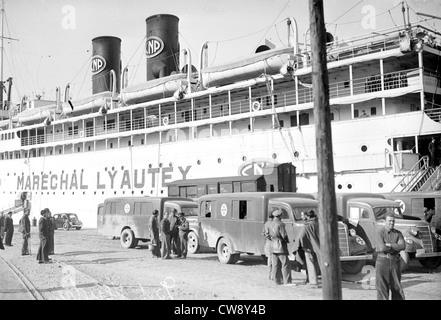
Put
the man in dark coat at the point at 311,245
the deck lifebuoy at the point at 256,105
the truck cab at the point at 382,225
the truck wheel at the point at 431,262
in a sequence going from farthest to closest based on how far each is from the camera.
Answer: the deck lifebuoy at the point at 256,105 < the truck wheel at the point at 431,262 < the truck cab at the point at 382,225 < the man in dark coat at the point at 311,245

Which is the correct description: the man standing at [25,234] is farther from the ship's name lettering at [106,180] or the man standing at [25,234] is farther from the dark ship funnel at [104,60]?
the dark ship funnel at [104,60]

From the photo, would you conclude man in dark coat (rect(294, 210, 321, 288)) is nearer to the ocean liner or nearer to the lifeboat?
the ocean liner

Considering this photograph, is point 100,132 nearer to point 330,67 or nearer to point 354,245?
point 330,67

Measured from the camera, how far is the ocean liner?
18.4m

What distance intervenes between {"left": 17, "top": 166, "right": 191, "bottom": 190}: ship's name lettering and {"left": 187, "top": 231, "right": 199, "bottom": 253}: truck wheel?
33.4 feet

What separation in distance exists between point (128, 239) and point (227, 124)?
36.2 ft

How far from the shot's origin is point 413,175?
54.7 feet

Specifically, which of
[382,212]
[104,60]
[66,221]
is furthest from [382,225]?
[104,60]

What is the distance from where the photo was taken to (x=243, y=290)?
27.0ft

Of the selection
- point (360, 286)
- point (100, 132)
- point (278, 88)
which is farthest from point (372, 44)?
point (100, 132)

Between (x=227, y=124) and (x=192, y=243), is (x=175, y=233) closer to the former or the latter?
(x=192, y=243)

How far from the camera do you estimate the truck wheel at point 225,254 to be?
1207cm

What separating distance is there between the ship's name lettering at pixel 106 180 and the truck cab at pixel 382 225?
13979mm

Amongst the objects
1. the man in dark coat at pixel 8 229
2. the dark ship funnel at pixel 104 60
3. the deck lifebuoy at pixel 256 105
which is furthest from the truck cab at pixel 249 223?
the dark ship funnel at pixel 104 60
